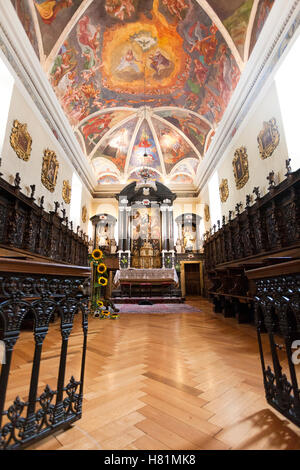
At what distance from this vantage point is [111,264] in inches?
464

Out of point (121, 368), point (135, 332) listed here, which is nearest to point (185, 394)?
point (121, 368)

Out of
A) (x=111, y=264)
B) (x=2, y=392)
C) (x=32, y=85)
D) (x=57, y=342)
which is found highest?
(x=32, y=85)

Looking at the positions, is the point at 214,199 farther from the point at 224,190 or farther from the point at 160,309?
the point at 160,309

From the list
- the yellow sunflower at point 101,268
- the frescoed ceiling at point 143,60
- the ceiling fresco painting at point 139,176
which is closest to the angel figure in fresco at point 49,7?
the frescoed ceiling at point 143,60

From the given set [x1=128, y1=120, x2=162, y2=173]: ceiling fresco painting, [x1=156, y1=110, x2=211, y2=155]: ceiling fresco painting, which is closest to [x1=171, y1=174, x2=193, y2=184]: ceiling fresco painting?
[x1=128, y1=120, x2=162, y2=173]: ceiling fresco painting

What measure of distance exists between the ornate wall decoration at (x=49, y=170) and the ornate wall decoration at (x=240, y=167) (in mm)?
6899

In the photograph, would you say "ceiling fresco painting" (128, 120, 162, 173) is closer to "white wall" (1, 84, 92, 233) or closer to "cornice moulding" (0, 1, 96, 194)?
"cornice moulding" (0, 1, 96, 194)

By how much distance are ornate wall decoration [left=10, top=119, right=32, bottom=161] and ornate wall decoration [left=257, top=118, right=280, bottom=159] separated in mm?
6905

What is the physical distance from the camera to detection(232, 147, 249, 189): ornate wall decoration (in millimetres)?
7645

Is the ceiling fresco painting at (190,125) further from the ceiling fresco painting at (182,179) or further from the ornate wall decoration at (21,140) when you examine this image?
the ornate wall decoration at (21,140)

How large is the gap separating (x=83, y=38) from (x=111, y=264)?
368 inches

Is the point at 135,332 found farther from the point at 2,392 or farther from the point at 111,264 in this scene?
the point at 111,264
